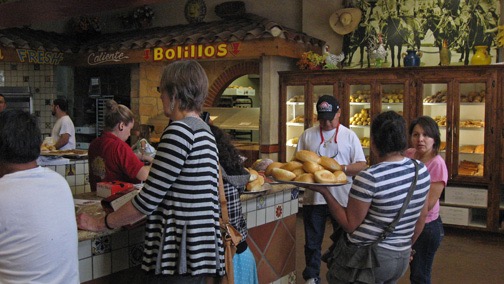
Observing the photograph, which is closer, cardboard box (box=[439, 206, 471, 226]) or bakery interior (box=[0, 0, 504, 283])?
bakery interior (box=[0, 0, 504, 283])

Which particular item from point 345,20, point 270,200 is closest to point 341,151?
point 270,200

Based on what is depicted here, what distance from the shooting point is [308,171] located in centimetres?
348

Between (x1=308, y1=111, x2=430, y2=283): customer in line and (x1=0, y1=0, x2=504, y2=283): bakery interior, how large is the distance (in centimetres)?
103

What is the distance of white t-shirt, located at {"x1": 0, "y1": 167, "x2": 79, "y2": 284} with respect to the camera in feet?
6.12

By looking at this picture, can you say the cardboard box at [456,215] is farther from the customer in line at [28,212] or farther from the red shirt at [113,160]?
the customer in line at [28,212]

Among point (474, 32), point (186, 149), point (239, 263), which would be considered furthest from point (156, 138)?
point (186, 149)

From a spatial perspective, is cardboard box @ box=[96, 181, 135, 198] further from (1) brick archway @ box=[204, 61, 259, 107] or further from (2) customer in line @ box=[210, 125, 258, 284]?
(1) brick archway @ box=[204, 61, 259, 107]

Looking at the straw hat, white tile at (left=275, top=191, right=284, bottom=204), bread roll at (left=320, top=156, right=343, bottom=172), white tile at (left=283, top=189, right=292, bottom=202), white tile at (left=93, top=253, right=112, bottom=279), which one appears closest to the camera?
white tile at (left=93, top=253, right=112, bottom=279)

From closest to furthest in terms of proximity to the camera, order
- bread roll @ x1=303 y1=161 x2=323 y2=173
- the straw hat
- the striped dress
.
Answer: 1. the striped dress
2. bread roll @ x1=303 y1=161 x2=323 y2=173
3. the straw hat

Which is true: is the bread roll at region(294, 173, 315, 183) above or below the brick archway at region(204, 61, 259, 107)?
below

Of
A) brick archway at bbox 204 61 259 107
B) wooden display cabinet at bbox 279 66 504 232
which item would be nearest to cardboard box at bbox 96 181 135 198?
wooden display cabinet at bbox 279 66 504 232

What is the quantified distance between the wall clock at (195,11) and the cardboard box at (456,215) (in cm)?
546

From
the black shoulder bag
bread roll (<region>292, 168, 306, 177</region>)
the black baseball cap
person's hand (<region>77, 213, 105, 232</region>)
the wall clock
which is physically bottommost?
the black shoulder bag

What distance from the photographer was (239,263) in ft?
9.59
